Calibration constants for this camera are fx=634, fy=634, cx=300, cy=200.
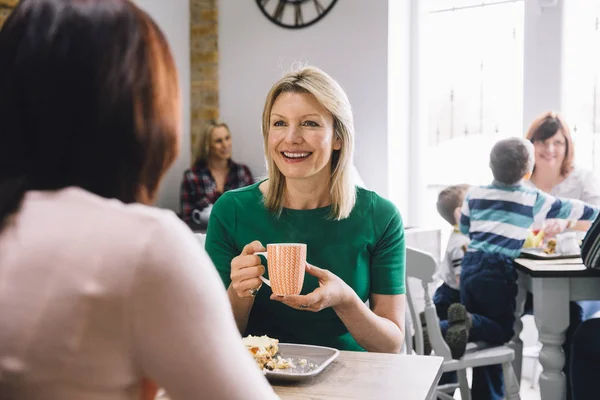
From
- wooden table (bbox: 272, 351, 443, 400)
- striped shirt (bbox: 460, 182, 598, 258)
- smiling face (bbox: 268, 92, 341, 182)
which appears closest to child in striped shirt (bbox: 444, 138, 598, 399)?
striped shirt (bbox: 460, 182, 598, 258)

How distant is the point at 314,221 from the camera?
158 cm

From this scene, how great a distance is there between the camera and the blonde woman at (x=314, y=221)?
4.97 ft

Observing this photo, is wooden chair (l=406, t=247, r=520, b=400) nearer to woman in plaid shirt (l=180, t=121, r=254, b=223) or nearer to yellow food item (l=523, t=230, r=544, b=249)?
yellow food item (l=523, t=230, r=544, b=249)

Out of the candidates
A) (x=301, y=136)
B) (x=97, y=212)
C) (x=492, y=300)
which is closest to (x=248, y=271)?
(x=301, y=136)

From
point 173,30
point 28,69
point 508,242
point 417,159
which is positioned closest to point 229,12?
point 173,30

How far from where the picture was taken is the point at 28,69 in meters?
0.50

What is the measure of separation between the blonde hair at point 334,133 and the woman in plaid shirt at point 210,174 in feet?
8.81

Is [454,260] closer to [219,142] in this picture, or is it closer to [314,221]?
[314,221]

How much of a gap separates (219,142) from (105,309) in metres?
4.04

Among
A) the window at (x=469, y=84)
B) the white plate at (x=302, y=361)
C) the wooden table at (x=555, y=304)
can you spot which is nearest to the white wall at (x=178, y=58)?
the window at (x=469, y=84)

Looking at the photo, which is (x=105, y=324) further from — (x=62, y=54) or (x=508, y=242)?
(x=508, y=242)

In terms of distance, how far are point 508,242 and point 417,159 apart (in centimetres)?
179

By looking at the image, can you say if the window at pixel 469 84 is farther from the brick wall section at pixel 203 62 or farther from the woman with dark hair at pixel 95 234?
the woman with dark hair at pixel 95 234

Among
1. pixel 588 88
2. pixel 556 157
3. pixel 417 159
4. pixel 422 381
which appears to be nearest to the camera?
pixel 422 381
